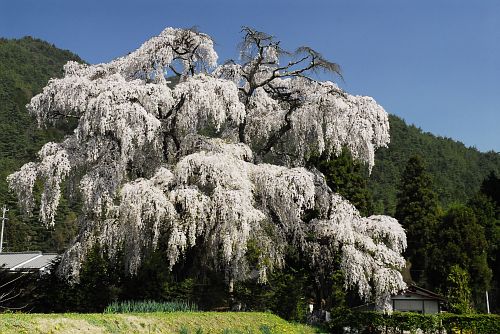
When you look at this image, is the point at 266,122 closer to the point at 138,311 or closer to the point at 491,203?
the point at 138,311

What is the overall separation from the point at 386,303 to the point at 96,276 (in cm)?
1049

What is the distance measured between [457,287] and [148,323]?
79.8 ft

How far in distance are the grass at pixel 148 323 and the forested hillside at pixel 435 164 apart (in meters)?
43.5

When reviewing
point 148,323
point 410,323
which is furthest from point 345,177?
point 148,323

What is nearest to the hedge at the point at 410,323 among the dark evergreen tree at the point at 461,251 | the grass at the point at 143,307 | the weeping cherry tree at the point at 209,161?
the weeping cherry tree at the point at 209,161

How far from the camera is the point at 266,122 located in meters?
23.3

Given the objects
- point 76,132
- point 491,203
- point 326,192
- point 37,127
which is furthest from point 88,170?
point 491,203

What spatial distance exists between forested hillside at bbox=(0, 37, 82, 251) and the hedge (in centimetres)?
3706

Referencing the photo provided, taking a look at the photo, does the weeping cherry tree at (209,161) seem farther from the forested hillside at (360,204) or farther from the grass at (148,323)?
the grass at (148,323)

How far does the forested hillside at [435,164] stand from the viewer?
67.1 meters

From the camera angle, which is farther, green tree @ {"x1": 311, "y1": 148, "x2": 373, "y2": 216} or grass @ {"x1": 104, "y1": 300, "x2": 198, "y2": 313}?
green tree @ {"x1": 311, "y1": 148, "x2": 373, "y2": 216}

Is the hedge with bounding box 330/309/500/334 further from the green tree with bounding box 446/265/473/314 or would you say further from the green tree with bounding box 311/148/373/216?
the green tree with bounding box 446/265/473/314

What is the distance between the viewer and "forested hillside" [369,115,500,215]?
67125 millimetres

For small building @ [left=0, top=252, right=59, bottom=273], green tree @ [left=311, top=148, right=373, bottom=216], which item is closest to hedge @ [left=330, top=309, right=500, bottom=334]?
green tree @ [left=311, top=148, right=373, bottom=216]
